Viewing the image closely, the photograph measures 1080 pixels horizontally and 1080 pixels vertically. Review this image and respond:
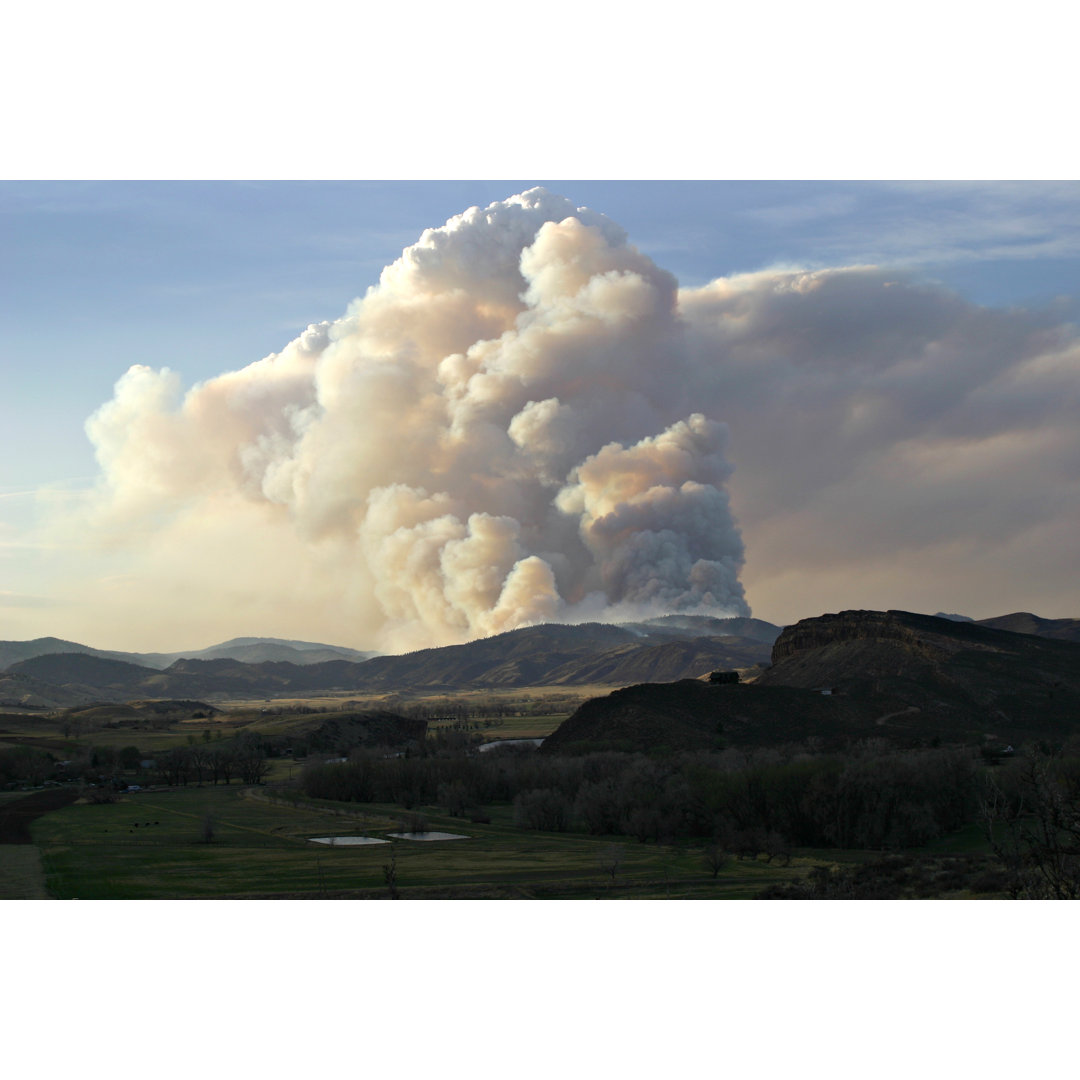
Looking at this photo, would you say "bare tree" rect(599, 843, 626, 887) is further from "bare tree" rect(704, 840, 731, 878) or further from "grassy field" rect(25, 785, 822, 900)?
"bare tree" rect(704, 840, 731, 878)

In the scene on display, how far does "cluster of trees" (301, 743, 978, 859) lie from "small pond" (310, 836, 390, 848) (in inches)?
489

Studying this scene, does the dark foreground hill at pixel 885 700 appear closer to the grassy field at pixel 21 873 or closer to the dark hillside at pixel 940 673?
the dark hillside at pixel 940 673

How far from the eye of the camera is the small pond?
70438mm

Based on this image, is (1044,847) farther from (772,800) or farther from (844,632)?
(844,632)

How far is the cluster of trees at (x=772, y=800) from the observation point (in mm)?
68125

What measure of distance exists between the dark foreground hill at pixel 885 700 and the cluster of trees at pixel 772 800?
22.5 m

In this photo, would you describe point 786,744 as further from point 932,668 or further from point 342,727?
point 342,727

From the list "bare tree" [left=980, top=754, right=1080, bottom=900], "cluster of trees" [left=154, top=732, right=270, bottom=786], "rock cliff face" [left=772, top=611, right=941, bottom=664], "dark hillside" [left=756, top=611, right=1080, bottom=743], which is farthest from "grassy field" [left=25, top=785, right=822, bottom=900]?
"rock cliff face" [left=772, top=611, right=941, bottom=664]

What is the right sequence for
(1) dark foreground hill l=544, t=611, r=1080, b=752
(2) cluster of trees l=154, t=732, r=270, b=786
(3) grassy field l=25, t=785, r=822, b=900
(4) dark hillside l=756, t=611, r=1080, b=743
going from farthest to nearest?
(2) cluster of trees l=154, t=732, r=270, b=786 < (4) dark hillside l=756, t=611, r=1080, b=743 < (1) dark foreground hill l=544, t=611, r=1080, b=752 < (3) grassy field l=25, t=785, r=822, b=900

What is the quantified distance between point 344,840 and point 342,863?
14.7 m

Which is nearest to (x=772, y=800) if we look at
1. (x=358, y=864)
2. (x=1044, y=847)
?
(x=358, y=864)

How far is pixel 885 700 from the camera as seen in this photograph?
401ft

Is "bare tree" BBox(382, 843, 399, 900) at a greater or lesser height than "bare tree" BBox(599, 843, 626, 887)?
greater

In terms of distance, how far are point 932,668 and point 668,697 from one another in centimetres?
3353
